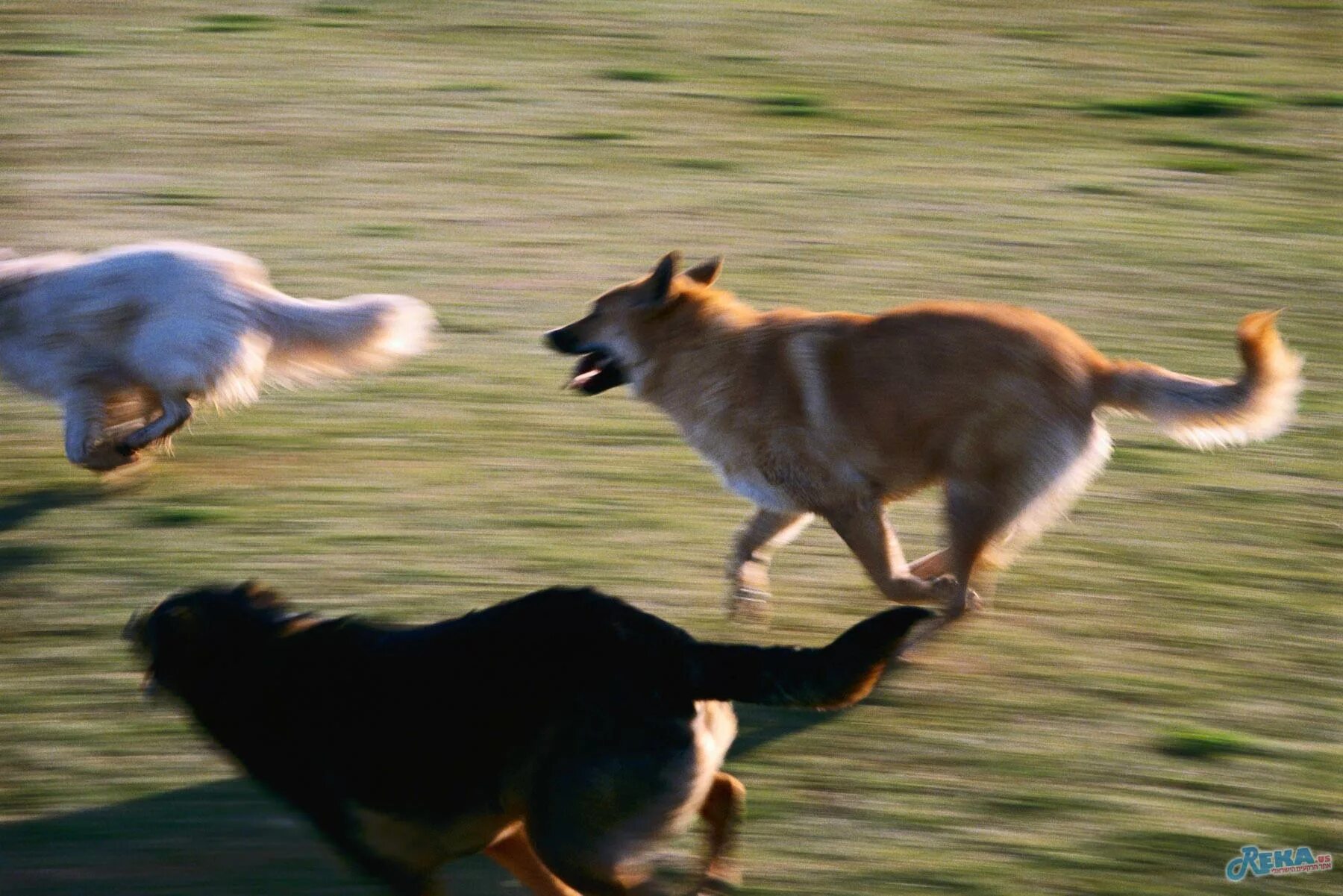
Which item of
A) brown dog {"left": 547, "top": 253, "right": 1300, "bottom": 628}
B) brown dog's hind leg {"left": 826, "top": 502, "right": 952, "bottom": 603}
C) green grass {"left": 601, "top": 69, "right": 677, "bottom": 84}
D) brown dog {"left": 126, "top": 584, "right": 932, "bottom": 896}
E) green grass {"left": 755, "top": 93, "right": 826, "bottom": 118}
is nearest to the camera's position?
brown dog {"left": 126, "top": 584, "right": 932, "bottom": 896}

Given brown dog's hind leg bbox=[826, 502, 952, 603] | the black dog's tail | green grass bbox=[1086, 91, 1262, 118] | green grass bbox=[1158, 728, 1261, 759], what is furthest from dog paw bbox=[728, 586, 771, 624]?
green grass bbox=[1086, 91, 1262, 118]

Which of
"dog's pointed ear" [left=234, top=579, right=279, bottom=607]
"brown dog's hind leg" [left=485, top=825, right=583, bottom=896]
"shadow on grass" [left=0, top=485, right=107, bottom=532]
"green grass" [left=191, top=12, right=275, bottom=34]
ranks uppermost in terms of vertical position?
A: "dog's pointed ear" [left=234, top=579, right=279, bottom=607]

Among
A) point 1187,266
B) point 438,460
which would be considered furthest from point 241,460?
point 1187,266

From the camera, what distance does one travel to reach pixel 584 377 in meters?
6.50

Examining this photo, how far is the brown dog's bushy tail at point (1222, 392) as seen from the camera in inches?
223

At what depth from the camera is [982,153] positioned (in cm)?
1191

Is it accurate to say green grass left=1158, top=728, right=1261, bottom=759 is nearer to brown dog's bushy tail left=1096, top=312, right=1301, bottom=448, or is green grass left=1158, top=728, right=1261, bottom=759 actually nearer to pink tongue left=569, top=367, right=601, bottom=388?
brown dog's bushy tail left=1096, top=312, right=1301, bottom=448

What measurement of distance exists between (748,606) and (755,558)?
0.22 m

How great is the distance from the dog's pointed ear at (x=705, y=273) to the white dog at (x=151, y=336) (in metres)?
1.46

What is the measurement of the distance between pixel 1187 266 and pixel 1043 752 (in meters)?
5.58

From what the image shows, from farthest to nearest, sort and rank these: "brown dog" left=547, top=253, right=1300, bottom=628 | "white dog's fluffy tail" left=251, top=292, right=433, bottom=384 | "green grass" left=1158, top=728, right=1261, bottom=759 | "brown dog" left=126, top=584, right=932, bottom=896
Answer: "white dog's fluffy tail" left=251, top=292, right=433, bottom=384
"brown dog" left=547, top=253, right=1300, bottom=628
"green grass" left=1158, top=728, right=1261, bottom=759
"brown dog" left=126, top=584, right=932, bottom=896

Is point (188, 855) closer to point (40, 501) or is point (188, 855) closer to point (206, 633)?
point (206, 633)

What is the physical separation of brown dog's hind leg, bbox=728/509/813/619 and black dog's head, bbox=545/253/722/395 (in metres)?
0.84

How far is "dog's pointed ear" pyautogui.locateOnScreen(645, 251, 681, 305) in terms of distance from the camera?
621 cm
